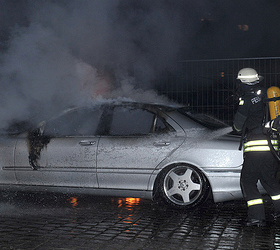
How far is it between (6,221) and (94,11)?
3.37 m

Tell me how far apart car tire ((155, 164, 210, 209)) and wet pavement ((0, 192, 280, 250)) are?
14cm

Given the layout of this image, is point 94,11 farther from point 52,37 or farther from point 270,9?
point 270,9

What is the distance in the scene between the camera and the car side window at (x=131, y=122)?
20.6ft

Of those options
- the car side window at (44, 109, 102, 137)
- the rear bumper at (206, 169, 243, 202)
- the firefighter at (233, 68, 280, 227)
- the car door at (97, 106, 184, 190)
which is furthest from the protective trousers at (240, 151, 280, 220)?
the car side window at (44, 109, 102, 137)

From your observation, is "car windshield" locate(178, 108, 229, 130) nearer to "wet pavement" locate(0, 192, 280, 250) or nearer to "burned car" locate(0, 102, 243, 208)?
"burned car" locate(0, 102, 243, 208)

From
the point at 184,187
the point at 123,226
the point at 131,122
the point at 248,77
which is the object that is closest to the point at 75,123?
the point at 131,122

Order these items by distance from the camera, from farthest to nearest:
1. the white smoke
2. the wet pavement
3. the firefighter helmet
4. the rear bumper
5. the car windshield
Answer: the white smoke, the car windshield, the rear bumper, the firefighter helmet, the wet pavement

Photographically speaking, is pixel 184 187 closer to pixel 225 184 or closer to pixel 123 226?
pixel 225 184

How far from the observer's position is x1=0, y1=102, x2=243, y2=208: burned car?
593 cm

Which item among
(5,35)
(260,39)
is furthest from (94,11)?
(260,39)

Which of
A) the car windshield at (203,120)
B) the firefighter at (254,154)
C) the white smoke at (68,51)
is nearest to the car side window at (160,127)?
the car windshield at (203,120)

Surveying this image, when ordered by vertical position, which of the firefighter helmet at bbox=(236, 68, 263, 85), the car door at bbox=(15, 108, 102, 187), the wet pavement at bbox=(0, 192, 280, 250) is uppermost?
the firefighter helmet at bbox=(236, 68, 263, 85)

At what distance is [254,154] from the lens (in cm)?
522

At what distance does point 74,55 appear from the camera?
7.27m
